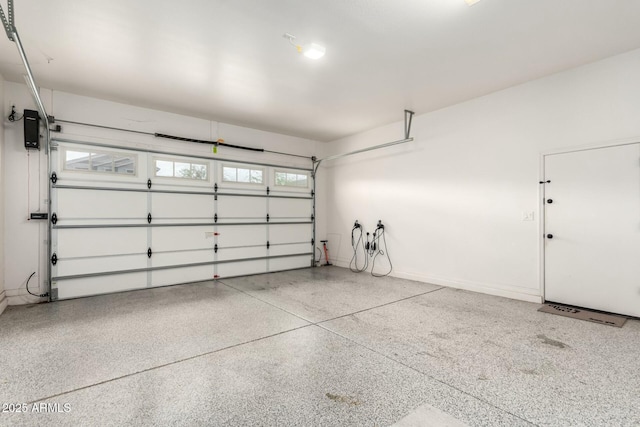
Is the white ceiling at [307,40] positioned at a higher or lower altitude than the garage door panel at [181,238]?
higher

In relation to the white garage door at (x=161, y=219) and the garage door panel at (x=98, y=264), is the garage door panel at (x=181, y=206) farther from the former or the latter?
the garage door panel at (x=98, y=264)

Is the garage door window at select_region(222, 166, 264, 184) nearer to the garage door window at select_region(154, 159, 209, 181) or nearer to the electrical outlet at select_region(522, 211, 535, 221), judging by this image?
the garage door window at select_region(154, 159, 209, 181)

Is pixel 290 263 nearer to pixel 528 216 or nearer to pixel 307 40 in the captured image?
pixel 528 216

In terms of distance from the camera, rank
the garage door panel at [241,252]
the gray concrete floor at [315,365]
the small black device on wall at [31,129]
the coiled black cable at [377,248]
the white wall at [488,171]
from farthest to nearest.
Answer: the coiled black cable at [377,248] → the garage door panel at [241,252] → the small black device on wall at [31,129] → the white wall at [488,171] → the gray concrete floor at [315,365]

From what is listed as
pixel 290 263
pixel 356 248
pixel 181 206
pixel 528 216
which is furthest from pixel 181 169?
pixel 528 216

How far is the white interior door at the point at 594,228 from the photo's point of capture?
3.31m

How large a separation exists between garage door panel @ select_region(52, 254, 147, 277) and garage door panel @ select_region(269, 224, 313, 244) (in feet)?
8.08

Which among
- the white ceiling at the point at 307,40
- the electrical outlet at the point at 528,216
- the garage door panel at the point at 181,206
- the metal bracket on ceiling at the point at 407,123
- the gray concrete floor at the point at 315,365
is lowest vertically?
the gray concrete floor at the point at 315,365

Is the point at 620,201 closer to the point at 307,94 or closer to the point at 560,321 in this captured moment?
the point at 560,321

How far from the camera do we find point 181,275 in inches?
205

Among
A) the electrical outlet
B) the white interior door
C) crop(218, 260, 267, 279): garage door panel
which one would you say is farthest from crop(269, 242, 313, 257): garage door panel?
the white interior door

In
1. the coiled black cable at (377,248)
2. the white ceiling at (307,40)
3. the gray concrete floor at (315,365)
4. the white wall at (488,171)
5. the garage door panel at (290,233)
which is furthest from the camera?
the garage door panel at (290,233)

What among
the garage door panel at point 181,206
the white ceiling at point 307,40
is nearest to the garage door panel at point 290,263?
the garage door panel at point 181,206

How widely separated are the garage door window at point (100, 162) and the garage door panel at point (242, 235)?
1.83 metres
